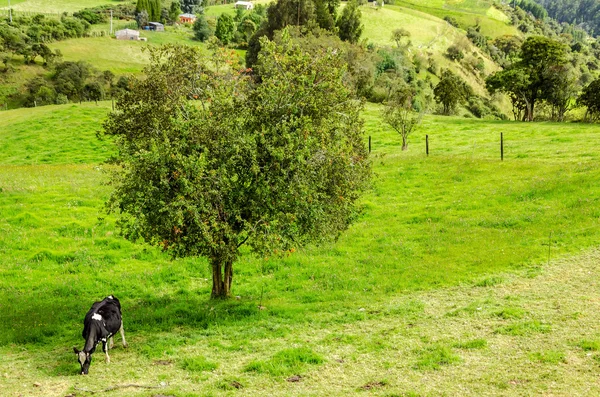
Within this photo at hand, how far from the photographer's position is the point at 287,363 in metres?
18.3

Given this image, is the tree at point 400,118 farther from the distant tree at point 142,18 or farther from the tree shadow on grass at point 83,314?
the distant tree at point 142,18

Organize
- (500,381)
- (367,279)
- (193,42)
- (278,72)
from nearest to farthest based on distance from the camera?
1. (500,381)
2. (278,72)
3. (367,279)
4. (193,42)

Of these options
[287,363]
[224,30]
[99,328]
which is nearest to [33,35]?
[224,30]

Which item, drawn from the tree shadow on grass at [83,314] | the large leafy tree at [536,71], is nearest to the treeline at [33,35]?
the large leafy tree at [536,71]

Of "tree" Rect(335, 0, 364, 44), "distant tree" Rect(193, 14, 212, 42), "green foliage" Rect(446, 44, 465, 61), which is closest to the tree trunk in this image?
"tree" Rect(335, 0, 364, 44)

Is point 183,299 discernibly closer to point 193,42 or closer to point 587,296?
point 587,296

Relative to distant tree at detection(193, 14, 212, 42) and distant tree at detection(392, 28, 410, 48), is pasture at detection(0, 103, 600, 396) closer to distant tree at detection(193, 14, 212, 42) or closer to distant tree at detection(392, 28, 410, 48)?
distant tree at detection(392, 28, 410, 48)

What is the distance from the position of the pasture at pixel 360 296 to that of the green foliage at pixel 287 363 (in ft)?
0.22

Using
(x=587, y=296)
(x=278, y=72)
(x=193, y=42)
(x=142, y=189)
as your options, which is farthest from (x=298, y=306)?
(x=193, y=42)

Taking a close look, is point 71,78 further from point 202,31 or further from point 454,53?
point 454,53

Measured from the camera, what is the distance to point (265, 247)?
2208 centimetres

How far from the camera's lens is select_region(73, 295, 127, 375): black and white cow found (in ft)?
59.2

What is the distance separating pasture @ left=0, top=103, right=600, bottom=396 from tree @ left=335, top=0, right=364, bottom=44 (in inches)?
2633

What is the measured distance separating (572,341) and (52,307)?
2125 cm
